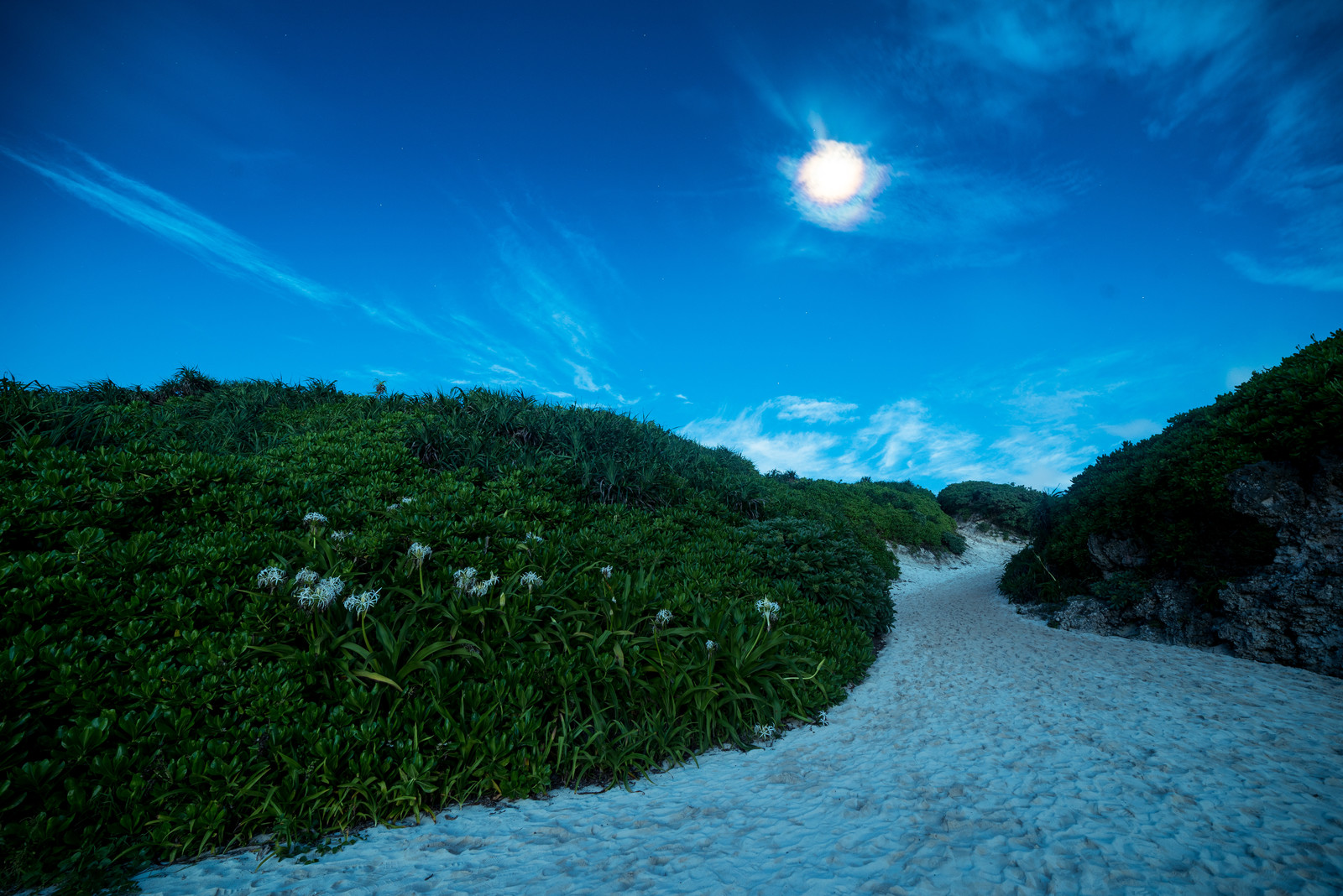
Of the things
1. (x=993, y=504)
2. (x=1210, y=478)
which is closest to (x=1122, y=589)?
(x=1210, y=478)

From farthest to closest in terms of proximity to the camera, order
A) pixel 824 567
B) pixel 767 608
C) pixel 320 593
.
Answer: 1. pixel 824 567
2. pixel 767 608
3. pixel 320 593

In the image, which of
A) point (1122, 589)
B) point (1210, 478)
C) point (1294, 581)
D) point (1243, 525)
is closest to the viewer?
point (1294, 581)

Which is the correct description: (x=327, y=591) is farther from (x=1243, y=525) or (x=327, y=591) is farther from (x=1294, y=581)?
(x=1243, y=525)

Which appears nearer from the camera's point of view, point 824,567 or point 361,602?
point 361,602

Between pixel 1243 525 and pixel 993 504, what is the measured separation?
85.2 feet

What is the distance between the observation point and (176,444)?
25.4 ft

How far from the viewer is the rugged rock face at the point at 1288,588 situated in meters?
5.84

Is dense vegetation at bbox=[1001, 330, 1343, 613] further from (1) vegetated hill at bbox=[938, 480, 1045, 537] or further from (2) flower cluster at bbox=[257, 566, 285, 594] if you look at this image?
(1) vegetated hill at bbox=[938, 480, 1045, 537]

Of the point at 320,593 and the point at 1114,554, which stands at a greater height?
the point at 320,593

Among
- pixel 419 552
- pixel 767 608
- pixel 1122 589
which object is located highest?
pixel 419 552

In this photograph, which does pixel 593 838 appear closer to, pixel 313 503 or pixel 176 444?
pixel 313 503

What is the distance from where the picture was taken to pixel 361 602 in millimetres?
4203

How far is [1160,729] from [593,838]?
15.6ft

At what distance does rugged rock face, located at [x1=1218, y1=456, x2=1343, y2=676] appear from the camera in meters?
5.83
